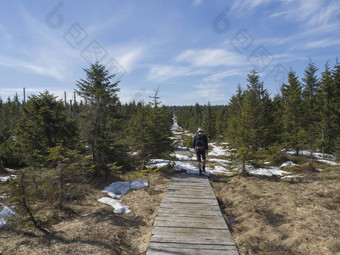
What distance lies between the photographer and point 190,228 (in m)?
4.27

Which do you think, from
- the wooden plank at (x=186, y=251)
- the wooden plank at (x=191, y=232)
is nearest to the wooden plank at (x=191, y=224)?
the wooden plank at (x=191, y=232)

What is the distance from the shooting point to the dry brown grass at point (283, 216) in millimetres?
3674

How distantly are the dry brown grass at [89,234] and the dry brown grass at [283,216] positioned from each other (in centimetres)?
227

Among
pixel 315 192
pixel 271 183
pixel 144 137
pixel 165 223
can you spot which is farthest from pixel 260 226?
pixel 144 137

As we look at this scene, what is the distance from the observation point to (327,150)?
19891mm

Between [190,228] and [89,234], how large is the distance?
2256 mm

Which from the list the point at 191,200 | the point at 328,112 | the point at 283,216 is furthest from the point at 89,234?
the point at 328,112

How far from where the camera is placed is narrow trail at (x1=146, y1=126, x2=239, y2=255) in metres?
3.54

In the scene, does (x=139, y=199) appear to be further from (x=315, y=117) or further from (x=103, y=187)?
(x=315, y=117)

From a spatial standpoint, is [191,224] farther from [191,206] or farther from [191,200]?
[191,200]

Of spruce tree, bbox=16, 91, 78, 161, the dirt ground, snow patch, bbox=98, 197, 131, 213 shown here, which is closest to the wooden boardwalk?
the dirt ground

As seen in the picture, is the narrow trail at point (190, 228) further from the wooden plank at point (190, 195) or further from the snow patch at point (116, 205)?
the snow patch at point (116, 205)

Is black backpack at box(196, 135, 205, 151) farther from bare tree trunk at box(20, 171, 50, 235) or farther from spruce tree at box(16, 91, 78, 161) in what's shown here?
bare tree trunk at box(20, 171, 50, 235)

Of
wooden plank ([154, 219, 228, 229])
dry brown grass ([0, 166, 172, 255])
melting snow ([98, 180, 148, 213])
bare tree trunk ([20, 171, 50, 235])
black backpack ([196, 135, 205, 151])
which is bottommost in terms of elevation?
melting snow ([98, 180, 148, 213])
